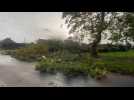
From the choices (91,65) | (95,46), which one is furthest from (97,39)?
(91,65)

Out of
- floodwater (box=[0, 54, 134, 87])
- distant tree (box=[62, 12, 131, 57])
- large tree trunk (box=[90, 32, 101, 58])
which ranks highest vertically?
distant tree (box=[62, 12, 131, 57])

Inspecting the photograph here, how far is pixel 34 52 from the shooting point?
12.5ft

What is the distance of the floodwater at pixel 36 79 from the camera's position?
3734 millimetres

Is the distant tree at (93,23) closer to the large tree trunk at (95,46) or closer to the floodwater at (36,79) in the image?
the large tree trunk at (95,46)

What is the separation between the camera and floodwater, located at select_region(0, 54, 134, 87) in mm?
3734

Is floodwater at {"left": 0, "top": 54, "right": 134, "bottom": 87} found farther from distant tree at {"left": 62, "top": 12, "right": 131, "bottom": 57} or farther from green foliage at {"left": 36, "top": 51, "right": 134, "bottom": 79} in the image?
distant tree at {"left": 62, "top": 12, "right": 131, "bottom": 57}

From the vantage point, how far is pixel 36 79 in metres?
3.74

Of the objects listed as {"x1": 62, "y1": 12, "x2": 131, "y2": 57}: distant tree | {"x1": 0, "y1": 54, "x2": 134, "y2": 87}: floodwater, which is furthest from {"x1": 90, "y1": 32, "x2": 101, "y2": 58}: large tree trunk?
{"x1": 0, "y1": 54, "x2": 134, "y2": 87}: floodwater

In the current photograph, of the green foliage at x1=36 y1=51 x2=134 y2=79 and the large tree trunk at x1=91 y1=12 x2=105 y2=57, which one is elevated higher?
the large tree trunk at x1=91 y1=12 x2=105 y2=57

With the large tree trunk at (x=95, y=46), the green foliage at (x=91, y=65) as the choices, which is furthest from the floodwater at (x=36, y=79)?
the large tree trunk at (x=95, y=46)
